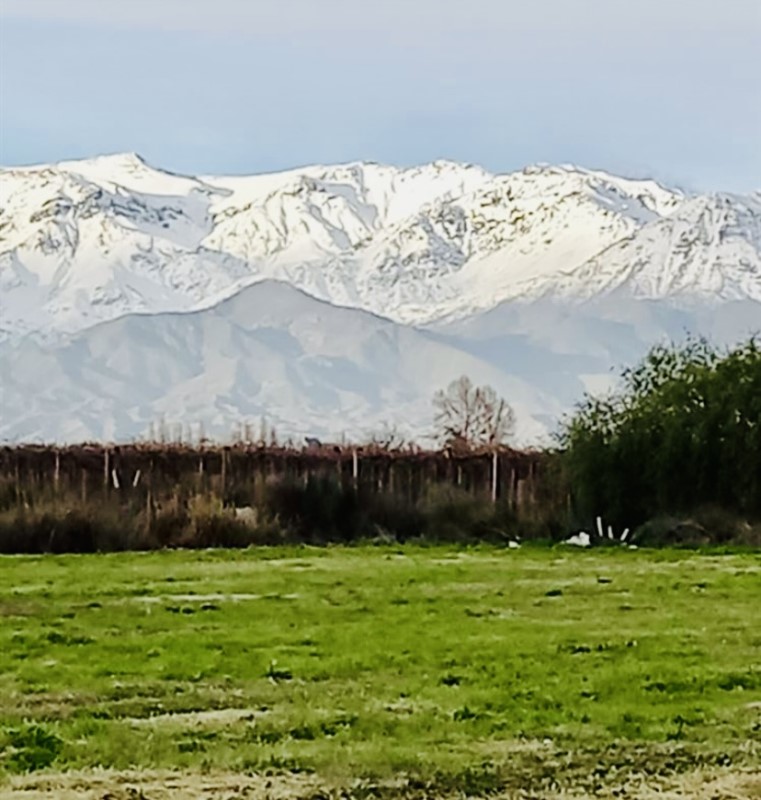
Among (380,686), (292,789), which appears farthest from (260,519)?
(292,789)

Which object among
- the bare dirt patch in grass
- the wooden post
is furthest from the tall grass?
the bare dirt patch in grass

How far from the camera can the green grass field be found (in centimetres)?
867

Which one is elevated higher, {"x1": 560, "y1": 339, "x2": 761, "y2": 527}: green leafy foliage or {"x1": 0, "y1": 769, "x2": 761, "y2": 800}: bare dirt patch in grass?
{"x1": 560, "y1": 339, "x2": 761, "y2": 527}: green leafy foliage

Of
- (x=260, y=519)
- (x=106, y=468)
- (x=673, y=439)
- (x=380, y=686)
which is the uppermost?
(x=673, y=439)

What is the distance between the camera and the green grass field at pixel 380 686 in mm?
8672

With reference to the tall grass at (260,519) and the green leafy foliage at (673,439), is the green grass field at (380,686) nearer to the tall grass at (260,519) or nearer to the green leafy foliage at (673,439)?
the tall grass at (260,519)

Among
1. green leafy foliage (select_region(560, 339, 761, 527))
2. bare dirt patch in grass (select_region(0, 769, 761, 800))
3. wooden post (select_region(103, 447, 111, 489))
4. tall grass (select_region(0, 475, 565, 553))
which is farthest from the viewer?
wooden post (select_region(103, 447, 111, 489))

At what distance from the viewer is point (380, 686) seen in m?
11.4

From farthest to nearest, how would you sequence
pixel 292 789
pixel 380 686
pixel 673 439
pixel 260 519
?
pixel 673 439
pixel 260 519
pixel 380 686
pixel 292 789

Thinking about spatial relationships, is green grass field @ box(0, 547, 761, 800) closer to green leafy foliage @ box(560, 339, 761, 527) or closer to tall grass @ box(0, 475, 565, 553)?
tall grass @ box(0, 475, 565, 553)

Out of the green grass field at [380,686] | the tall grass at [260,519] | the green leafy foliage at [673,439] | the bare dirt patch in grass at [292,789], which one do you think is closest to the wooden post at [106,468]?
the tall grass at [260,519]

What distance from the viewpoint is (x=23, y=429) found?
184 m

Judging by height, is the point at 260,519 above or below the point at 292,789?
above

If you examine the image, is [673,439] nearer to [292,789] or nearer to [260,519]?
[260,519]
